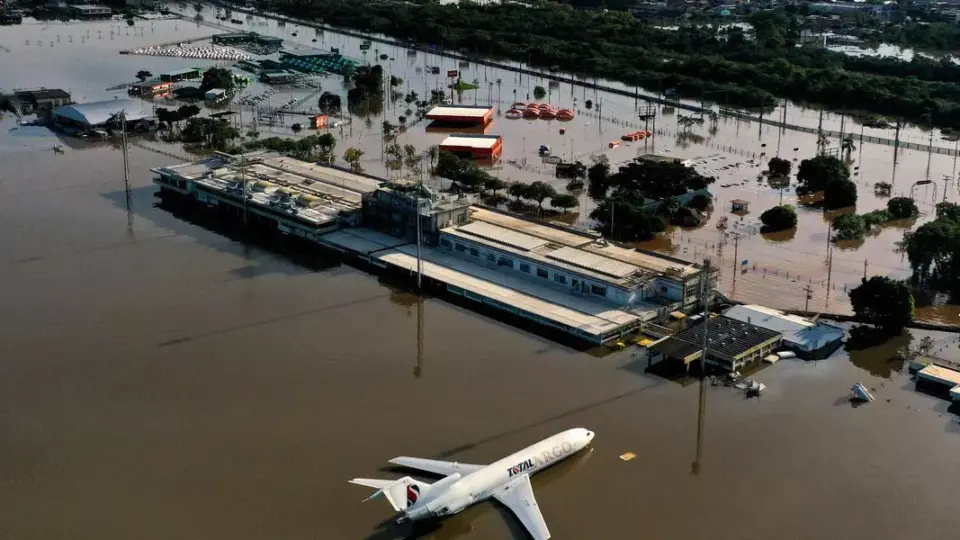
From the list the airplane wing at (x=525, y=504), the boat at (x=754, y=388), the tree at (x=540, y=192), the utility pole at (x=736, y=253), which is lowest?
the airplane wing at (x=525, y=504)

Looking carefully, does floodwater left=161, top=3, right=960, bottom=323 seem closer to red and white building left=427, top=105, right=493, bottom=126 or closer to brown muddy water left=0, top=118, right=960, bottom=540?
red and white building left=427, top=105, right=493, bottom=126

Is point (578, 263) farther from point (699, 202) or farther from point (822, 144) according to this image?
point (822, 144)

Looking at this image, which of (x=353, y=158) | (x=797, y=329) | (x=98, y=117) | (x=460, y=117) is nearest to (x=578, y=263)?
(x=797, y=329)

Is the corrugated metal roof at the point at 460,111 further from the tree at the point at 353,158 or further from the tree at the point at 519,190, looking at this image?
the tree at the point at 519,190

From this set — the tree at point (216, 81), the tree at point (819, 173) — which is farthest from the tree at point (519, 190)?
the tree at point (216, 81)

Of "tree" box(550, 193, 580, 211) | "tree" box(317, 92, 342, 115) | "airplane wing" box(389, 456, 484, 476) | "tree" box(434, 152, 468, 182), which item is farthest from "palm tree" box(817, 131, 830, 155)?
"airplane wing" box(389, 456, 484, 476)
